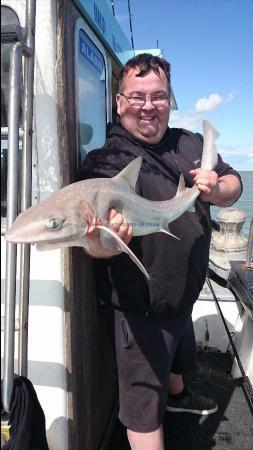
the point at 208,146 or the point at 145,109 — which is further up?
the point at 145,109

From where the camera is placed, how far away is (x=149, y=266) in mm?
2338

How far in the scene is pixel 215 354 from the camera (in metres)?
4.36

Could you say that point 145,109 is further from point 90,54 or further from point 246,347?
point 246,347

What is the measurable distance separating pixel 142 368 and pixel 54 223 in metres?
1.32

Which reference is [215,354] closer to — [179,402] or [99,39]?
[179,402]

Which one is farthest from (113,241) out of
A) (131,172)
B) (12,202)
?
(12,202)

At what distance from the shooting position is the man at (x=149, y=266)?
2.33 meters

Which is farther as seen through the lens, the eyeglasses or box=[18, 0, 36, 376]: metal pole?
the eyeglasses

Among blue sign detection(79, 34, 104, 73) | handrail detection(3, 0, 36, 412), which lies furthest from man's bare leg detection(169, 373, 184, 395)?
blue sign detection(79, 34, 104, 73)

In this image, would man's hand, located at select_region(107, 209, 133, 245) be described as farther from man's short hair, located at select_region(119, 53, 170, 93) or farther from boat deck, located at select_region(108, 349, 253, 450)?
boat deck, located at select_region(108, 349, 253, 450)

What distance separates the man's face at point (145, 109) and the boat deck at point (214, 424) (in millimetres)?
2241

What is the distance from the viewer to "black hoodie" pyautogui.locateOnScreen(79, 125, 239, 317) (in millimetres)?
2320

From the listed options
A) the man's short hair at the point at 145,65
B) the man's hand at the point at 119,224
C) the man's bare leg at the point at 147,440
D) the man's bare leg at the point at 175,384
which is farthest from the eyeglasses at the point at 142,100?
the man's bare leg at the point at 175,384

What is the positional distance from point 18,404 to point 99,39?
2363mm
